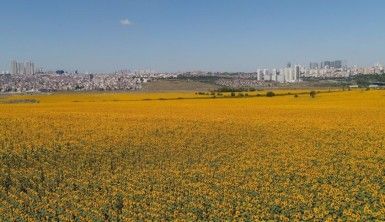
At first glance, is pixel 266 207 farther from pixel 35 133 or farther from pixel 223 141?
pixel 35 133

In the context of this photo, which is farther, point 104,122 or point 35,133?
point 104,122

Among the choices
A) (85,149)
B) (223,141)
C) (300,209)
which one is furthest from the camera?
(223,141)

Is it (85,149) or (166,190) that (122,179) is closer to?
(166,190)

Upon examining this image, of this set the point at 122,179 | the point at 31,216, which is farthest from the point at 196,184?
the point at 31,216

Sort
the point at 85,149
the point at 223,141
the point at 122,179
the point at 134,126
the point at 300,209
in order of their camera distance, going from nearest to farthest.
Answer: the point at 300,209, the point at 122,179, the point at 85,149, the point at 223,141, the point at 134,126

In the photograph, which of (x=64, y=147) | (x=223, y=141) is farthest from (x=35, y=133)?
(x=223, y=141)

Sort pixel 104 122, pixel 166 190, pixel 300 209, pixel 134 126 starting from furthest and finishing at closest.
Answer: pixel 104 122 < pixel 134 126 < pixel 166 190 < pixel 300 209

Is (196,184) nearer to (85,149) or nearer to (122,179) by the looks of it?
(122,179)

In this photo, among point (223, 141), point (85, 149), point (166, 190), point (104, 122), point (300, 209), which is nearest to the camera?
point (300, 209)

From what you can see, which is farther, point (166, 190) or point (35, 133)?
point (35, 133)
